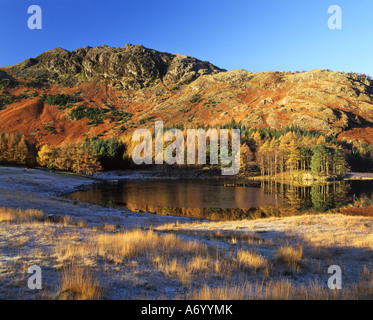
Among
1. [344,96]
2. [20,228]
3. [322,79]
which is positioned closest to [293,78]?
[322,79]

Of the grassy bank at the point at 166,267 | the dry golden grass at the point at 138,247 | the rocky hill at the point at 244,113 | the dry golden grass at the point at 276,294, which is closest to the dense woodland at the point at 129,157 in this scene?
the rocky hill at the point at 244,113

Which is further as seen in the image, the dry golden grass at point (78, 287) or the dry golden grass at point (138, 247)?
the dry golden grass at point (138, 247)

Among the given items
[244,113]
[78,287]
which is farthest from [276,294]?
[244,113]

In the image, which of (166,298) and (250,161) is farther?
(250,161)

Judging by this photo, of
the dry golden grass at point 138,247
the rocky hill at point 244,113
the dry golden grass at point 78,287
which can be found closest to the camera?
the dry golden grass at point 78,287

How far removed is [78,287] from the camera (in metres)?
5.84

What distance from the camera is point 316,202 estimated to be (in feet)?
133

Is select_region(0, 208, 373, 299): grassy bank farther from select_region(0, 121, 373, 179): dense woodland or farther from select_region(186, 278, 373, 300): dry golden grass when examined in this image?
select_region(0, 121, 373, 179): dense woodland

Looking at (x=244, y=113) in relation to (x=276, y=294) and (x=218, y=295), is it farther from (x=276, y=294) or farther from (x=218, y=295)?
(x=218, y=295)

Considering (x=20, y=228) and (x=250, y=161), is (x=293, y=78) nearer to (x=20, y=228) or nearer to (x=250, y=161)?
(x=250, y=161)

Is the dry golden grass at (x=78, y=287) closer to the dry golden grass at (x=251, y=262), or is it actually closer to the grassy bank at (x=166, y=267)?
the grassy bank at (x=166, y=267)

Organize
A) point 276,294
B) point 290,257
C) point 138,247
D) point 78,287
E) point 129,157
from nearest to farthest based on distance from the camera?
1. point 78,287
2. point 276,294
3. point 138,247
4. point 290,257
5. point 129,157

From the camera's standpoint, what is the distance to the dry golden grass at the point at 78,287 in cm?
560

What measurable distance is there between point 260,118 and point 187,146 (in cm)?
6716
